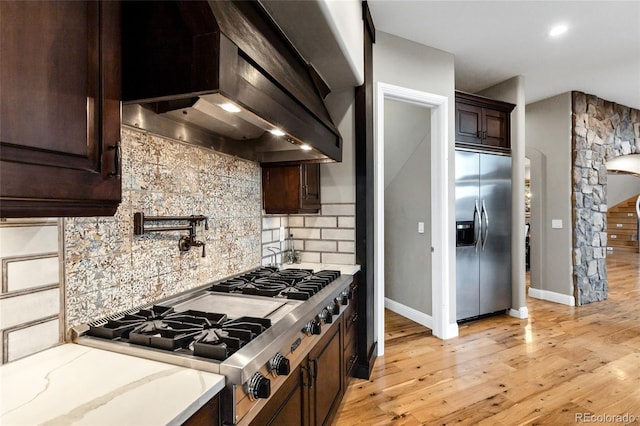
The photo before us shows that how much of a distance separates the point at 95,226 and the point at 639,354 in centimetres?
424

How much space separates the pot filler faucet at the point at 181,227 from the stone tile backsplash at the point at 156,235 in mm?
26

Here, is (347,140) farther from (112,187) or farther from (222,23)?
(112,187)

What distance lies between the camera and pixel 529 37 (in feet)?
10.4

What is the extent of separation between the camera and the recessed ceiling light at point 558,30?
9.87ft

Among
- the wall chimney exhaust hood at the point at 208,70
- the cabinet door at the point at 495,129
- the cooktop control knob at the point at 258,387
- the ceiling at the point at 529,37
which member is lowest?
the cooktop control knob at the point at 258,387

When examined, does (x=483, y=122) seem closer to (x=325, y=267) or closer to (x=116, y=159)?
(x=325, y=267)

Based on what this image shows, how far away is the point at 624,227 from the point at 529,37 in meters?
10.1

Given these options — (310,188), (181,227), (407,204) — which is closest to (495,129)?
(407,204)

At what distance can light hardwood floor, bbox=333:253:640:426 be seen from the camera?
7.13 feet

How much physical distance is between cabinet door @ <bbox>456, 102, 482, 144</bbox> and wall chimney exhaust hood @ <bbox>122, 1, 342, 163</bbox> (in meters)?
2.60

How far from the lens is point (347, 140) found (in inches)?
107

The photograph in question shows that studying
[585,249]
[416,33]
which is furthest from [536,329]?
[416,33]

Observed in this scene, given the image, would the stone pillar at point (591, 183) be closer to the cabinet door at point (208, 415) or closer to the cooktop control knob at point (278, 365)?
the cooktop control knob at point (278, 365)

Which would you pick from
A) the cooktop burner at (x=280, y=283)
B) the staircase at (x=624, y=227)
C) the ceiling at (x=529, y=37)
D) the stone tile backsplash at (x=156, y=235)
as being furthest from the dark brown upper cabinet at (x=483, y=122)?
the staircase at (x=624, y=227)
